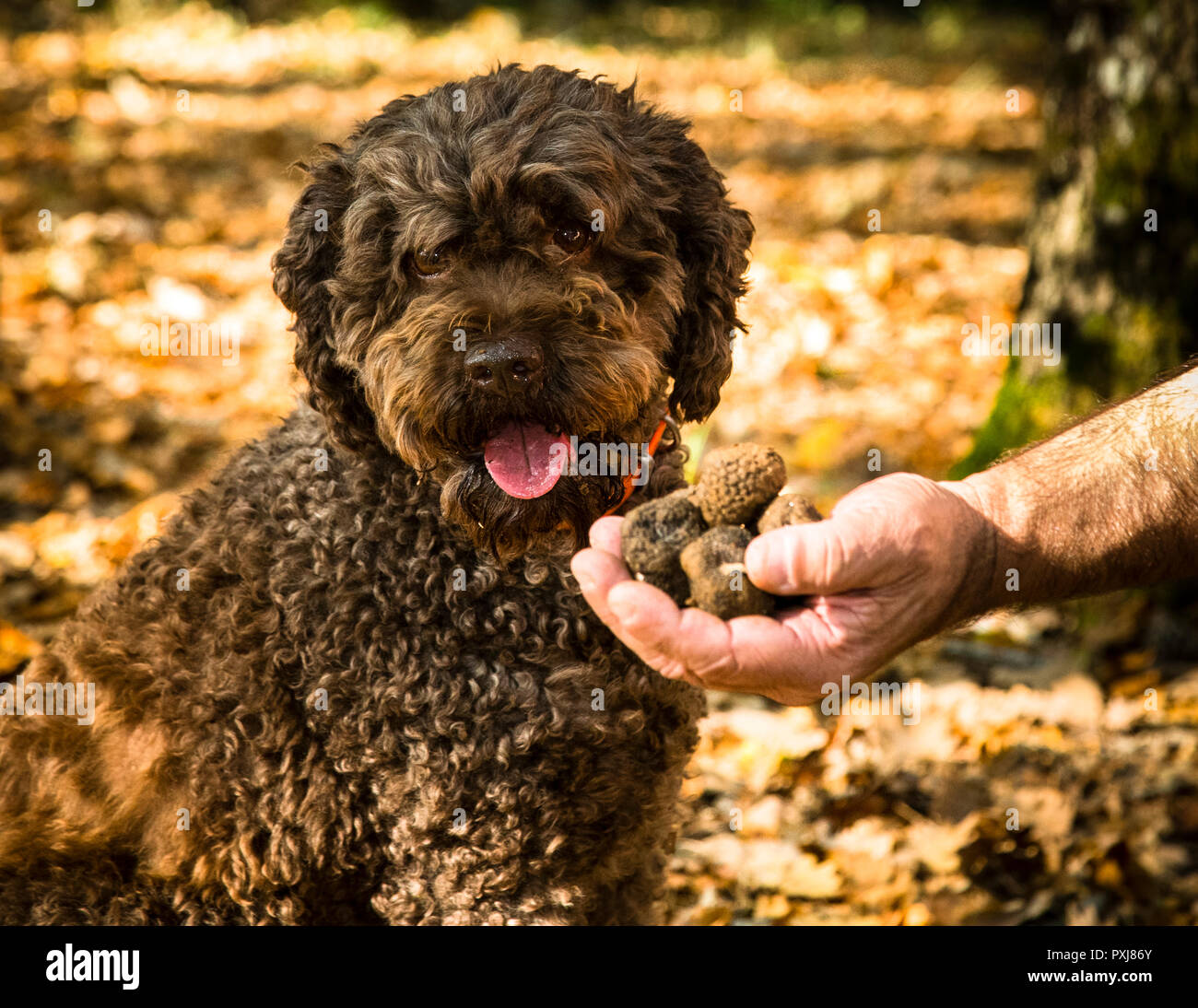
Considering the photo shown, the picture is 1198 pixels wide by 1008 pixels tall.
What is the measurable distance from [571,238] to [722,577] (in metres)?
1.17

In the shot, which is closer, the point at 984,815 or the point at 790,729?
the point at 984,815

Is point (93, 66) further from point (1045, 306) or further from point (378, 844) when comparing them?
point (378, 844)

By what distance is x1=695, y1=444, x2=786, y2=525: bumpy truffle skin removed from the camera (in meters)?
2.44

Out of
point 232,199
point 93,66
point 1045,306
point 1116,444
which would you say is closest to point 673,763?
point 1116,444

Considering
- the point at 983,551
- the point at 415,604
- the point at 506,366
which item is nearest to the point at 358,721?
the point at 415,604

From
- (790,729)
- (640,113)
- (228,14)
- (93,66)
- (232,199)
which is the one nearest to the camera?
(640,113)

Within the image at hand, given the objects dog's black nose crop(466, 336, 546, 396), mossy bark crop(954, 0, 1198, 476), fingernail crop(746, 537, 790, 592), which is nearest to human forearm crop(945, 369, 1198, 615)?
fingernail crop(746, 537, 790, 592)

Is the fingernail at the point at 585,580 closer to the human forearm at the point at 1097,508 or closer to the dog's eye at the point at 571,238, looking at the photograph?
the human forearm at the point at 1097,508

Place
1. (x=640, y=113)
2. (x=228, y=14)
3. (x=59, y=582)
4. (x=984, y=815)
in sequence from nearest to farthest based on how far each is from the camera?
(x=640, y=113)
(x=984, y=815)
(x=59, y=582)
(x=228, y=14)

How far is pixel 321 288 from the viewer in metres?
3.18

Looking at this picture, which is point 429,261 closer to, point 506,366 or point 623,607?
point 506,366

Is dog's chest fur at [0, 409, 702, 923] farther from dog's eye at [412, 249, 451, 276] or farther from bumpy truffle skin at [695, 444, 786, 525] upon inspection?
bumpy truffle skin at [695, 444, 786, 525]

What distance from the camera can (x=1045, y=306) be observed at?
5.42m
